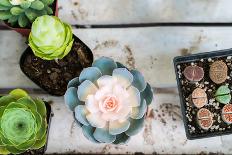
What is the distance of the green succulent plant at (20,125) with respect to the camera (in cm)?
68

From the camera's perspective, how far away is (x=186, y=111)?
803mm

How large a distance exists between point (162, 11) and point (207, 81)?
0.16 meters

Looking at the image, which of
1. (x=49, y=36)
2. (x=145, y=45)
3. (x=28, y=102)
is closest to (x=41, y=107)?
(x=28, y=102)

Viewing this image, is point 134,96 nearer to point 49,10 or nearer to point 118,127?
point 118,127

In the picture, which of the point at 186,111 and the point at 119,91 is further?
the point at 186,111

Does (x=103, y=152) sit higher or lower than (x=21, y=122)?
lower

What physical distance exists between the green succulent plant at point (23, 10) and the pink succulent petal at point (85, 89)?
14 cm

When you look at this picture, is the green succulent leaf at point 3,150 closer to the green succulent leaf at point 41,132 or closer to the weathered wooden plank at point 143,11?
the green succulent leaf at point 41,132

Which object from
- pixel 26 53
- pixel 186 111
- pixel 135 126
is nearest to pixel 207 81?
pixel 186 111

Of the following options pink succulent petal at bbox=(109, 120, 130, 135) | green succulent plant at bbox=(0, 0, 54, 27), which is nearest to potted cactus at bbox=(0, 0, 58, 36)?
green succulent plant at bbox=(0, 0, 54, 27)

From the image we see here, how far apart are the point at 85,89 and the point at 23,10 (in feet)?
0.53

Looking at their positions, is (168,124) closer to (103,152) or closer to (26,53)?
(103,152)

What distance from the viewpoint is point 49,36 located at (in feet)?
2.18

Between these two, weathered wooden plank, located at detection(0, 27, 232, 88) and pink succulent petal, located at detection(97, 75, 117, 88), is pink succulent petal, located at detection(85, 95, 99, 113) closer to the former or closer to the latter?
pink succulent petal, located at detection(97, 75, 117, 88)
